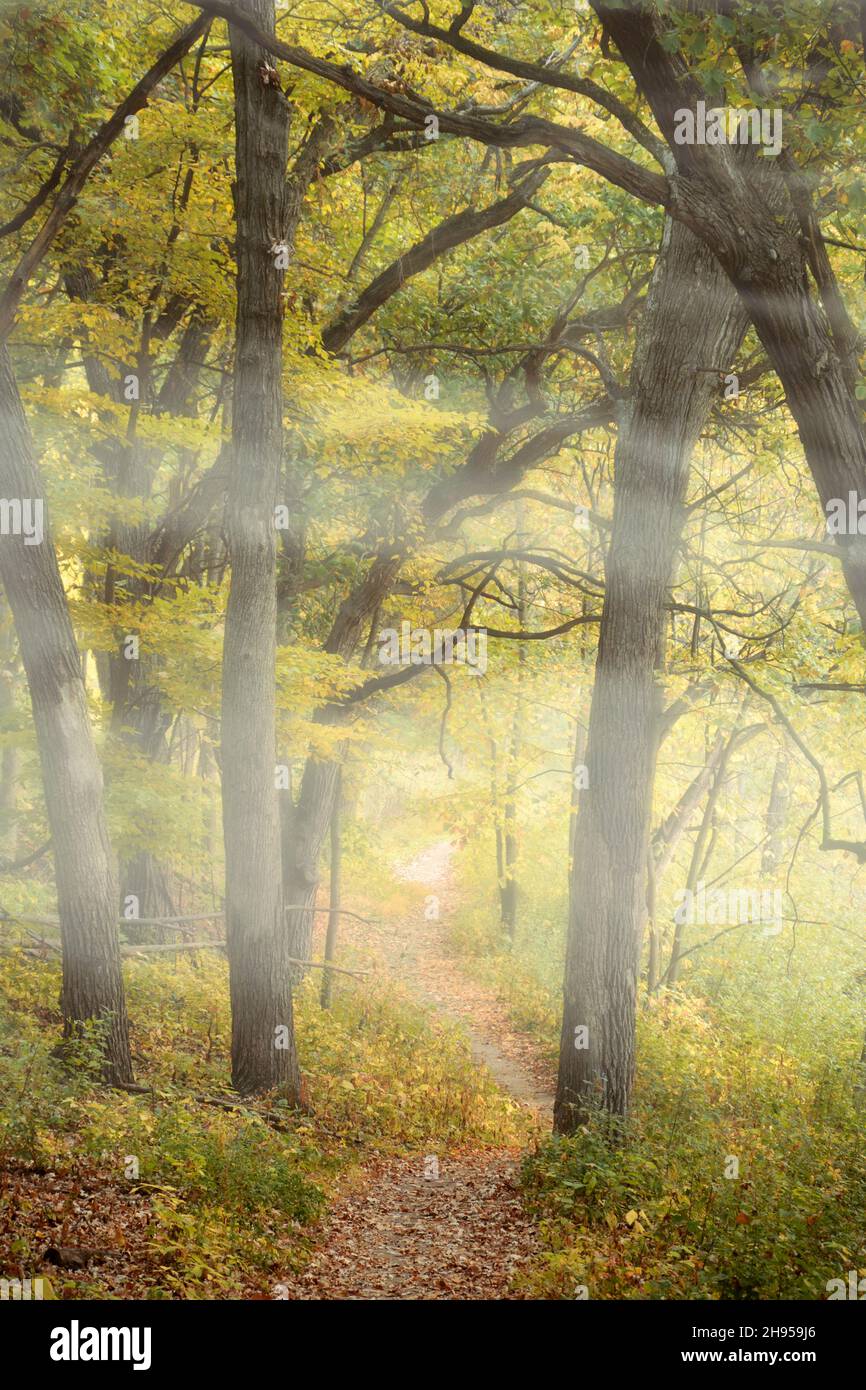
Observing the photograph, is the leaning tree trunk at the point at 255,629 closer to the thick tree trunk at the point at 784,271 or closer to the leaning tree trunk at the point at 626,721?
the leaning tree trunk at the point at 626,721

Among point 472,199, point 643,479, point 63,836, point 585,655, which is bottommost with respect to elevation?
point 63,836

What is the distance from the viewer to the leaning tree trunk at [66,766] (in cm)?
748

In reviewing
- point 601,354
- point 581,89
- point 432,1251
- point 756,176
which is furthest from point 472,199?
point 432,1251

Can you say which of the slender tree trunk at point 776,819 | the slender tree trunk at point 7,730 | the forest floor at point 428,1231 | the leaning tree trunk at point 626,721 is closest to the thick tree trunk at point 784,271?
the leaning tree trunk at point 626,721

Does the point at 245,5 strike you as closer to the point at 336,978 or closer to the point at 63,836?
the point at 63,836

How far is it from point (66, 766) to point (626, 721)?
4524 millimetres

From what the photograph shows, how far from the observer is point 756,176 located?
19.2ft

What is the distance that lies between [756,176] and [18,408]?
553 cm

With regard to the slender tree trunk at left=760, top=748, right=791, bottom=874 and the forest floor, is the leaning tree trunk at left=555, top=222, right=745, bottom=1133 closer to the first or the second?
the forest floor

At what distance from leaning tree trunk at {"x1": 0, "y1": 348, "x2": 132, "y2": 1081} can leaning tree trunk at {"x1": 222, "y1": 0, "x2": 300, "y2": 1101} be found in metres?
1.02

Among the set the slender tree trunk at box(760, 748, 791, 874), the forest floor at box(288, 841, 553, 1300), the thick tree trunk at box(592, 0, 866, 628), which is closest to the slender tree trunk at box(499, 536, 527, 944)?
the slender tree trunk at box(760, 748, 791, 874)

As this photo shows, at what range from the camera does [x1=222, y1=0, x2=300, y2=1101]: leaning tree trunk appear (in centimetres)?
770
